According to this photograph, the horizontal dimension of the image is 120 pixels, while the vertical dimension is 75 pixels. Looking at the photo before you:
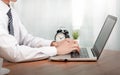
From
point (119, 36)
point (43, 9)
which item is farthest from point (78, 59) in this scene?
point (43, 9)

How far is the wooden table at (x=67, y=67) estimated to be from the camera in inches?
59.7

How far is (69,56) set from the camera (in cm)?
186

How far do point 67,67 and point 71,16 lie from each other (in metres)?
1.27

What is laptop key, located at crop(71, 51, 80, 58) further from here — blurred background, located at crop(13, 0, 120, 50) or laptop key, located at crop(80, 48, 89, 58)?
blurred background, located at crop(13, 0, 120, 50)

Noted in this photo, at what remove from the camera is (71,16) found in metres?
2.85

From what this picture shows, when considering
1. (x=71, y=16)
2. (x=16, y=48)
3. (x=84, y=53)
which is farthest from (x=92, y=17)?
(x=16, y=48)

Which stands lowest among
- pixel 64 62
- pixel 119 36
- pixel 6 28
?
pixel 119 36

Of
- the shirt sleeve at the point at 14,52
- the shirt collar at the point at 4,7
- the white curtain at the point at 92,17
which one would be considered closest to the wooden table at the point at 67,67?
the shirt sleeve at the point at 14,52

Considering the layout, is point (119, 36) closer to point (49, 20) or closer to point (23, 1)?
point (49, 20)

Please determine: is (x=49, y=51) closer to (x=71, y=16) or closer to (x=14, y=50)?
(x=14, y=50)

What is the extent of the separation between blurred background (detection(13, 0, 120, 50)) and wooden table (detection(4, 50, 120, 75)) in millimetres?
927

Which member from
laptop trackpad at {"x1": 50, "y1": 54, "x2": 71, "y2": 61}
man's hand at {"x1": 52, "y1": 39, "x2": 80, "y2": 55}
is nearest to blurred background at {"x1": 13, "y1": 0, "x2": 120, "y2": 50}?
man's hand at {"x1": 52, "y1": 39, "x2": 80, "y2": 55}

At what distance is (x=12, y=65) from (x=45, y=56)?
0.25 metres

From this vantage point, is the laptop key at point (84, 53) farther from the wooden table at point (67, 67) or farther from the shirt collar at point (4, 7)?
the shirt collar at point (4, 7)
